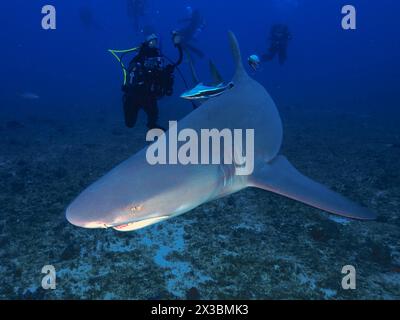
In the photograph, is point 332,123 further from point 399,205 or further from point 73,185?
point 73,185

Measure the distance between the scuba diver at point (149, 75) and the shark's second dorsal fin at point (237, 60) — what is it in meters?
1.45

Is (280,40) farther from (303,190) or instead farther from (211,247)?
(303,190)

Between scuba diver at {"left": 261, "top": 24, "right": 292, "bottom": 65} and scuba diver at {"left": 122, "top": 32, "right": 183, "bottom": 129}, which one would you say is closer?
scuba diver at {"left": 122, "top": 32, "right": 183, "bottom": 129}

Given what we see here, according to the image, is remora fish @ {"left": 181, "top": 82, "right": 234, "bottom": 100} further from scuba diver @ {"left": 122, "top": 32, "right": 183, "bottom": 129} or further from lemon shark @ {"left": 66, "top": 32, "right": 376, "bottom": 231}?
scuba diver @ {"left": 122, "top": 32, "right": 183, "bottom": 129}

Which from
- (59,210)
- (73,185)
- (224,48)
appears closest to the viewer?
(59,210)

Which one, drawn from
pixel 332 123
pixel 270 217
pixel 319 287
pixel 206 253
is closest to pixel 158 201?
pixel 206 253

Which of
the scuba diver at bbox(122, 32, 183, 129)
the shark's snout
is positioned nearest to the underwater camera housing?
the scuba diver at bbox(122, 32, 183, 129)

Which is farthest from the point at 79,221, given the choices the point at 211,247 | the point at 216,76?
the point at 216,76

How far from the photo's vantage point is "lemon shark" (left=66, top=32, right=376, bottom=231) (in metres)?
2.25

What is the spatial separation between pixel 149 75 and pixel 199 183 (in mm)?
4279

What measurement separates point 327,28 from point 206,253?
186 meters
